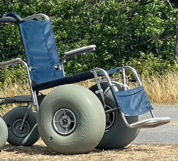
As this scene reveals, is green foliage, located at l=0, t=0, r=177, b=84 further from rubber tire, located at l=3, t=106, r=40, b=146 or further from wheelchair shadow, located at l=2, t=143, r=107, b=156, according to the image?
wheelchair shadow, located at l=2, t=143, r=107, b=156

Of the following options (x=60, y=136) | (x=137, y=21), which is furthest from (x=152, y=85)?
(x=60, y=136)

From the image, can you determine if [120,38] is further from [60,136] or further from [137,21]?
[60,136]

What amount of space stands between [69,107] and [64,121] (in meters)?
0.18

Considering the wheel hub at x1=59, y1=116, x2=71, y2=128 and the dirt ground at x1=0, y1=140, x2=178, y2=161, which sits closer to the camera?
the dirt ground at x1=0, y1=140, x2=178, y2=161

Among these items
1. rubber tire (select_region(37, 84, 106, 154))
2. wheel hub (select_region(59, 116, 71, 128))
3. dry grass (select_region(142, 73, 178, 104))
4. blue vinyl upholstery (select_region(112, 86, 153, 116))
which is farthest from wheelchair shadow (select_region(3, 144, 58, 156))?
dry grass (select_region(142, 73, 178, 104))

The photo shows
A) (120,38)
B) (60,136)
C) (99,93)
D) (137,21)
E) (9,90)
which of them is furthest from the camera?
(120,38)

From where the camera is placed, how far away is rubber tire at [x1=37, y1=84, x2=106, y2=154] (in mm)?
6520

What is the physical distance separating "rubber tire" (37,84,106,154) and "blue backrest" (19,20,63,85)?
725 mm

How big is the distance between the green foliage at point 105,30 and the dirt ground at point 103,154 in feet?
48.5

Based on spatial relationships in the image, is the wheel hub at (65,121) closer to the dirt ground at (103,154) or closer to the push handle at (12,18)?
the dirt ground at (103,154)

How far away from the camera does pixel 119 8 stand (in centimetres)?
2300

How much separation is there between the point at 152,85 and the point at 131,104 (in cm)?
924

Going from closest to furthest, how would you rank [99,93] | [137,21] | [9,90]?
[99,93], [9,90], [137,21]

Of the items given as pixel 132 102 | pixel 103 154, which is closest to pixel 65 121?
pixel 103 154
